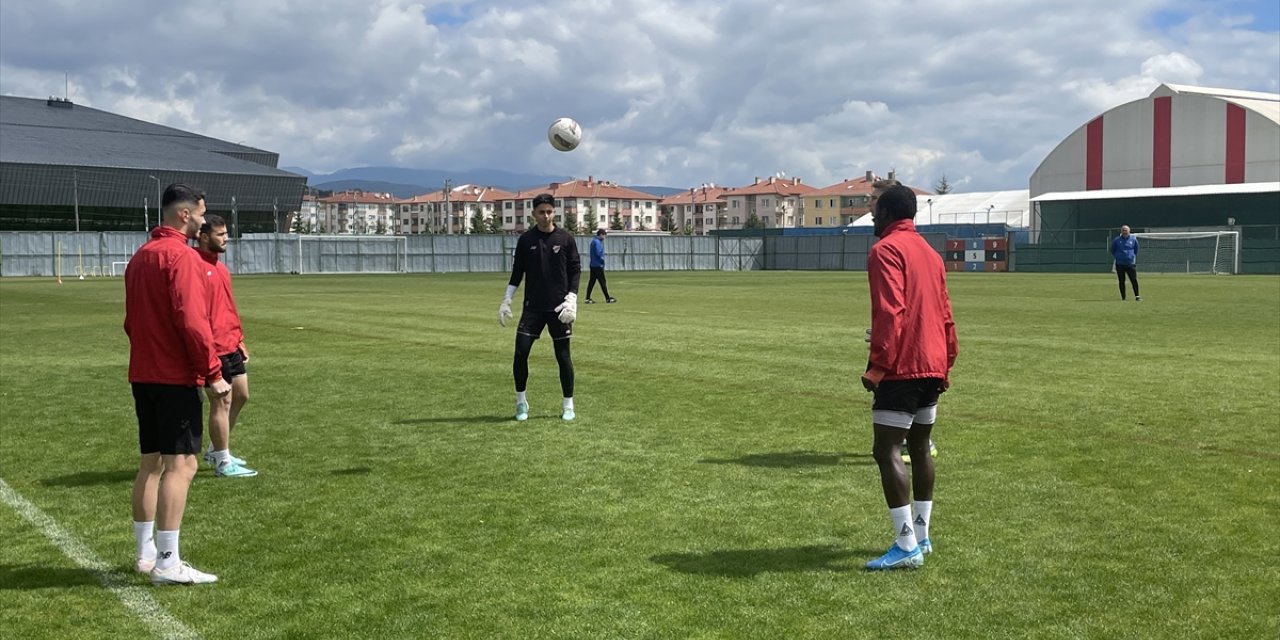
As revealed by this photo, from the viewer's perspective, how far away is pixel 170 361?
5.77m

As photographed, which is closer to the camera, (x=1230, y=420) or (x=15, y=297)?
(x=1230, y=420)

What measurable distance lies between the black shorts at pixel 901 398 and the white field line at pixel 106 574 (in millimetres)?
3525

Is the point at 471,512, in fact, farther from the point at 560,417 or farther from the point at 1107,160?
the point at 1107,160

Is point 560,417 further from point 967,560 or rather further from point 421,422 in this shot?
point 967,560

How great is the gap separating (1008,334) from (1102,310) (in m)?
7.44

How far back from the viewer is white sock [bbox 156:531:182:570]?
575 cm

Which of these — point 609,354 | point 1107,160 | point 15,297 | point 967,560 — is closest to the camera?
point 967,560

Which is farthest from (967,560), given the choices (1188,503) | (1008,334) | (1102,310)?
(1102,310)

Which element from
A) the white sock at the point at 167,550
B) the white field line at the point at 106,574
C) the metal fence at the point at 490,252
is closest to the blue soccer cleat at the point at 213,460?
the white field line at the point at 106,574

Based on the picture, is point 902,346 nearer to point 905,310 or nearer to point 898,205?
point 905,310

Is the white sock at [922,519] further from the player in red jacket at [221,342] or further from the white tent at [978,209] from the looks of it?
the white tent at [978,209]

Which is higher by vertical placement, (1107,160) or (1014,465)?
(1107,160)

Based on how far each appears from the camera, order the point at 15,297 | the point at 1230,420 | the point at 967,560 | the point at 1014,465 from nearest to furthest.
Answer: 1. the point at 967,560
2. the point at 1014,465
3. the point at 1230,420
4. the point at 15,297

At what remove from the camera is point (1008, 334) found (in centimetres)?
1973
